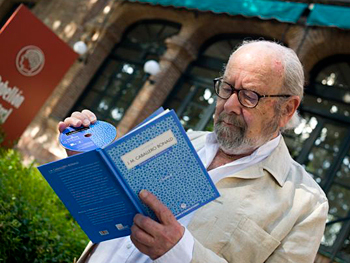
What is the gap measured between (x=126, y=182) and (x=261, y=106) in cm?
90

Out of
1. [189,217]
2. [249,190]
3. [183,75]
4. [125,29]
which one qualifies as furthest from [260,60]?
[125,29]

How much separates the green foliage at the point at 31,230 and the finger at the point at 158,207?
5.90 feet

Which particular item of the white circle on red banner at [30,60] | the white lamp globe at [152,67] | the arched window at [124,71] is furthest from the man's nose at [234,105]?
the arched window at [124,71]

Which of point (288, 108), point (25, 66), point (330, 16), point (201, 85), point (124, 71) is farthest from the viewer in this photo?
point (124, 71)

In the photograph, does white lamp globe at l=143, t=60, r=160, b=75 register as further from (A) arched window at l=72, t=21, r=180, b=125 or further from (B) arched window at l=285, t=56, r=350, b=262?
(B) arched window at l=285, t=56, r=350, b=262

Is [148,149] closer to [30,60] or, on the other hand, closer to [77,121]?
[77,121]

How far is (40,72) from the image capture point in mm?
6992

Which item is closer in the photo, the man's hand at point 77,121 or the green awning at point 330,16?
the man's hand at point 77,121

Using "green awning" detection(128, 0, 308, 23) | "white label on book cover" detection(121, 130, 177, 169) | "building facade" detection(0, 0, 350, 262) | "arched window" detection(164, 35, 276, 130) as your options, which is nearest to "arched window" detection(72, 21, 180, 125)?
"building facade" detection(0, 0, 350, 262)

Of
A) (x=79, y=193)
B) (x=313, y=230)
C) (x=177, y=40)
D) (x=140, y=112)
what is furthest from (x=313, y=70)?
(x=79, y=193)

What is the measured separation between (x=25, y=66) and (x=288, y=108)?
5471 millimetres

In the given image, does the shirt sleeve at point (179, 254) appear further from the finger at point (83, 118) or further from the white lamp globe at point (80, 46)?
the white lamp globe at point (80, 46)

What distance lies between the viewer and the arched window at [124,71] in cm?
973

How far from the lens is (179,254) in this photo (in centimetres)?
153
